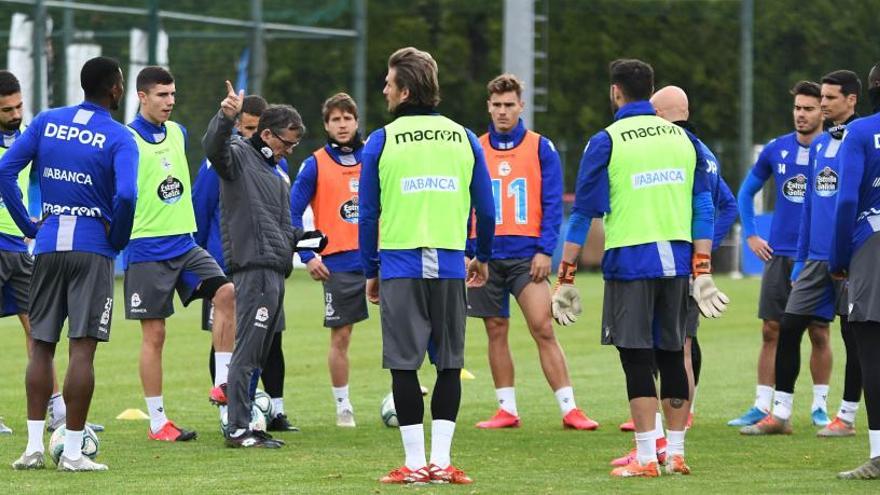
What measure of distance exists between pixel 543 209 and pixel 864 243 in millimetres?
3296

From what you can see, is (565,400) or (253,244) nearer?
(253,244)

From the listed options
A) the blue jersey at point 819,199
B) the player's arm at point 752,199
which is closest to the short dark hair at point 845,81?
the blue jersey at point 819,199

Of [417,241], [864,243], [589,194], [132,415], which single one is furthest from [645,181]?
[132,415]

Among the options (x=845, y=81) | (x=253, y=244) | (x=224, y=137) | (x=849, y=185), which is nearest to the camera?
(x=849, y=185)

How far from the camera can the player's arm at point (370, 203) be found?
848 centimetres

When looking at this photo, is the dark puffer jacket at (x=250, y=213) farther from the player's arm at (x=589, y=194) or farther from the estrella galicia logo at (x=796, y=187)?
the estrella galicia logo at (x=796, y=187)

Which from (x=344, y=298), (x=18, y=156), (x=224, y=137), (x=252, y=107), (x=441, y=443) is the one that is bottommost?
(x=441, y=443)

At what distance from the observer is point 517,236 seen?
11609 millimetres

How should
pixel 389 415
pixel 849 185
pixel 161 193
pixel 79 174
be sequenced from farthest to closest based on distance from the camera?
pixel 389 415
pixel 161 193
pixel 79 174
pixel 849 185

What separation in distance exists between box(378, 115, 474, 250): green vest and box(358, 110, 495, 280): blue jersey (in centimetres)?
4

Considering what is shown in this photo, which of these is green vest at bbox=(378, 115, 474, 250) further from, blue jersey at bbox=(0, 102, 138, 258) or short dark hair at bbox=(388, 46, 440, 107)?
blue jersey at bbox=(0, 102, 138, 258)

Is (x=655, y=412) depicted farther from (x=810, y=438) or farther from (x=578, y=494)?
(x=810, y=438)

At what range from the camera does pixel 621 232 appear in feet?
29.1

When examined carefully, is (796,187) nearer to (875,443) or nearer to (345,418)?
(875,443)
